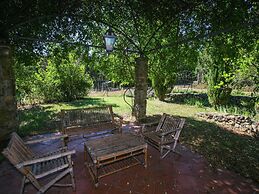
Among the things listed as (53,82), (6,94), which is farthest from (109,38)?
(53,82)

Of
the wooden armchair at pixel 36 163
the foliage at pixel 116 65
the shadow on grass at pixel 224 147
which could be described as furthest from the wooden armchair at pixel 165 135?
the foliage at pixel 116 65

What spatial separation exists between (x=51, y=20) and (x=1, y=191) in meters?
4.12

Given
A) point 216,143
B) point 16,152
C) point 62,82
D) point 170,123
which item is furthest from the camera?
point 62,82

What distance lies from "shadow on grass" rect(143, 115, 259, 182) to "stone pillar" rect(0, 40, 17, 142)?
4.37 meters

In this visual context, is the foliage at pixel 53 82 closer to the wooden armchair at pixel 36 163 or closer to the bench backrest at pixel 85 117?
the bench backrest at pixel 85 117

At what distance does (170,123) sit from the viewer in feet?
14.5

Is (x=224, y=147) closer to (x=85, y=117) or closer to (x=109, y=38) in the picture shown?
(x=85, y=117)

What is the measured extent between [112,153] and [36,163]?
1.19m

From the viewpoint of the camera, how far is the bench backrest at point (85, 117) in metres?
4.58

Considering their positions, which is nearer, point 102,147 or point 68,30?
point 102,147

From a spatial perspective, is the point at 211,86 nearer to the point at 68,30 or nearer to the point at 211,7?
the point at 211,7

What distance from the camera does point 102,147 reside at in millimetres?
3260

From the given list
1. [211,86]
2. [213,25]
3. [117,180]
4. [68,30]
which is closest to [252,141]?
[213,25]

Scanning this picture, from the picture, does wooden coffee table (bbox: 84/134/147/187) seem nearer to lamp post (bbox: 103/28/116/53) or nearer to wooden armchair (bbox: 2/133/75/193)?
wooden armchair (bbox: 2/133/75/193)
